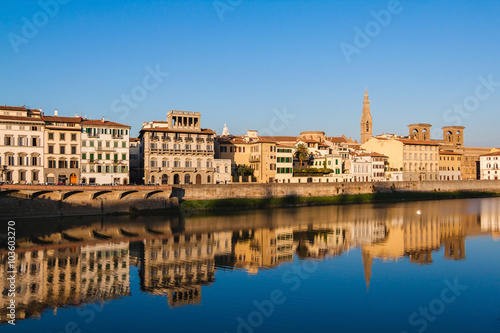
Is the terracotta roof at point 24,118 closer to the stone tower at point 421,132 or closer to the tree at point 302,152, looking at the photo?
the tree at point 302,152

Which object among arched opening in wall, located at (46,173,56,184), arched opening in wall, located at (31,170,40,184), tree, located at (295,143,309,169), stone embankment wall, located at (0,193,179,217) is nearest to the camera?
stone embankment wall, located at (0,193,179,217)

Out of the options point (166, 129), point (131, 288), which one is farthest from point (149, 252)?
point (166, 129)

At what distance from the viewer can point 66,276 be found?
2759 cm

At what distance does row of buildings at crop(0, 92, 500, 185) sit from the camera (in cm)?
5834

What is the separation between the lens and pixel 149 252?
3406cm

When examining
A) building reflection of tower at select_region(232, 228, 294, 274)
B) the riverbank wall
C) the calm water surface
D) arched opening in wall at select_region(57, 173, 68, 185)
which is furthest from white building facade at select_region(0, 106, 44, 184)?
building reflection of tower at select_region(232, 228, 294, 274)

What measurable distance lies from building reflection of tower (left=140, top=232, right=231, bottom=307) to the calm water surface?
103 mm

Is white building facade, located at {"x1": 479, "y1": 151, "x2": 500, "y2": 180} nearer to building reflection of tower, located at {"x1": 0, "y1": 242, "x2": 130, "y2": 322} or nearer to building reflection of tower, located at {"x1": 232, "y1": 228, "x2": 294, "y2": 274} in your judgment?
building reflection of tower, located at {"x1": 232, "y1": 228, "x2": 294, "y2": 274}

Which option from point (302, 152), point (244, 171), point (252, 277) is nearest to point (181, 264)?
point (252, 277)

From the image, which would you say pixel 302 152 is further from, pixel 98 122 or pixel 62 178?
pixel 62 178

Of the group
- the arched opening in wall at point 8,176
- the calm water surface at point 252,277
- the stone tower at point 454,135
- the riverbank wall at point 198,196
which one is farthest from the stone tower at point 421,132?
the arched opening in wall at point 8,176

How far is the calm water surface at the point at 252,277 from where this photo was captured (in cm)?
2050

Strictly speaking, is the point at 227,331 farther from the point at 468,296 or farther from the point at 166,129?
the point at 166,129

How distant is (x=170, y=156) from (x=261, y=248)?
35.5m
